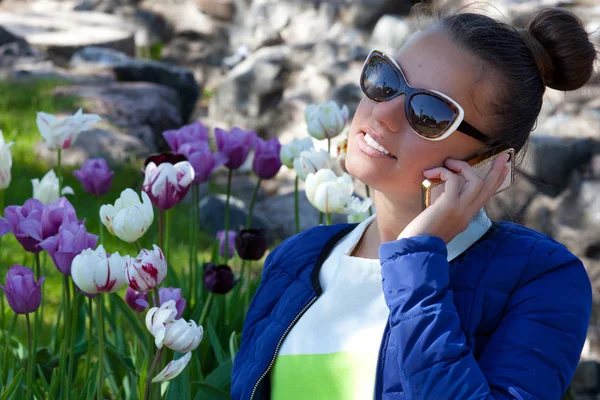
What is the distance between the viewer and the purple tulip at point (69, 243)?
157cm

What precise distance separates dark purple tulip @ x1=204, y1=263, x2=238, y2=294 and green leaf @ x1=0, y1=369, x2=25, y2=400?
21.5 inches

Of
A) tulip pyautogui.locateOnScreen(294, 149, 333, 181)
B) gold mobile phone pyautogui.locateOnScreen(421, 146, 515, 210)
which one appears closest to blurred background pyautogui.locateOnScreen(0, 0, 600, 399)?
gold mobile phone pyautogui.locateOnScreen(421, 146, 515, 210)

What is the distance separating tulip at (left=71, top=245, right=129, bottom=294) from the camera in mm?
1472

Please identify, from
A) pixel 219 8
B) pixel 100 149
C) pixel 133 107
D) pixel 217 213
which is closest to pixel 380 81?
pixel 217 213

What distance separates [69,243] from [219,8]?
30.9ft

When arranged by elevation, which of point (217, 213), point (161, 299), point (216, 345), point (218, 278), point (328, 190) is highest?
point (328, 190)

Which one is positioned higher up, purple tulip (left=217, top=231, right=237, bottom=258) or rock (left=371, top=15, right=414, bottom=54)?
purple tulip (left=217, top=231, right=237, bottom=258)

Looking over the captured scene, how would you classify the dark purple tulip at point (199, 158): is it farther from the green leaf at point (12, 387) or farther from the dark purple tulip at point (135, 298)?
the green leaf at point (12, 387)

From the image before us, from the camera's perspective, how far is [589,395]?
14.5 ft

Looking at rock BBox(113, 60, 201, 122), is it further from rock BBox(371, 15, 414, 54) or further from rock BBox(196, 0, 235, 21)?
rock BBox(196, 0, 235, 21)

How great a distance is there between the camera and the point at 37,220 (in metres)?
1.66

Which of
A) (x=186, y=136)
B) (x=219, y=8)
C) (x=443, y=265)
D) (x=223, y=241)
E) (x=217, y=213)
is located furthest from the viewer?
(x=219, y=8)

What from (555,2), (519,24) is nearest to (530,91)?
(519,24)

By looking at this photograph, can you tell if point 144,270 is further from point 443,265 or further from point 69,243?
point 443,265
